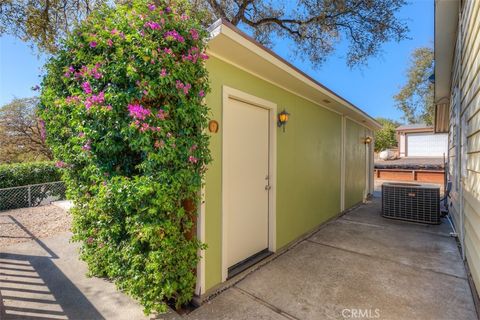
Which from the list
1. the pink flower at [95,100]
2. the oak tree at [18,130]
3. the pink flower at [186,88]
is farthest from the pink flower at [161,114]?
the oak tree at [18,130]

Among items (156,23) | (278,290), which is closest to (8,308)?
(278,290)

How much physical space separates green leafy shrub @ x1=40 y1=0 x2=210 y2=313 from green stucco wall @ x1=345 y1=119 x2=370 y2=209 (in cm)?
552

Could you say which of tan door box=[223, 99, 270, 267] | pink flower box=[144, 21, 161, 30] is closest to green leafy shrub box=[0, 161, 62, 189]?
tan door box=[223, 99, 270, 267]

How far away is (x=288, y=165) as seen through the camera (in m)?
4.19

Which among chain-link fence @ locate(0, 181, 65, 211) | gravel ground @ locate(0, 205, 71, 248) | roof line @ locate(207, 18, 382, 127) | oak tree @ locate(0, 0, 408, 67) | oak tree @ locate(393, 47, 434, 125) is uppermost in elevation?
oak tree @ locate(393, 47, 434, 125)

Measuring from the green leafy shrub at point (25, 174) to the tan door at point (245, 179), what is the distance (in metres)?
5.79

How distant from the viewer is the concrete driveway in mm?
2414

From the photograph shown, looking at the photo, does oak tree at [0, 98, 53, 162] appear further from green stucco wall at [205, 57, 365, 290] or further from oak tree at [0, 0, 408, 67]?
green stucco wall at [205, 57, 365, 290]

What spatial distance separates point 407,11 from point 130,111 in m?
7.02

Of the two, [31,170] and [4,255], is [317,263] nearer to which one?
[4,255]

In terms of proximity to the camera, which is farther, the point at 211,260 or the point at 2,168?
the point at 2,168

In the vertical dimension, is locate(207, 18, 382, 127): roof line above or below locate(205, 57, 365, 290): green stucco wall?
above

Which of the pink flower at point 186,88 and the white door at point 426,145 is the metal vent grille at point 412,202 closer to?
the pink flower at point 186,88

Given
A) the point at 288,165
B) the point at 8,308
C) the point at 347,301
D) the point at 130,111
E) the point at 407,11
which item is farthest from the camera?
the point at 407,11
